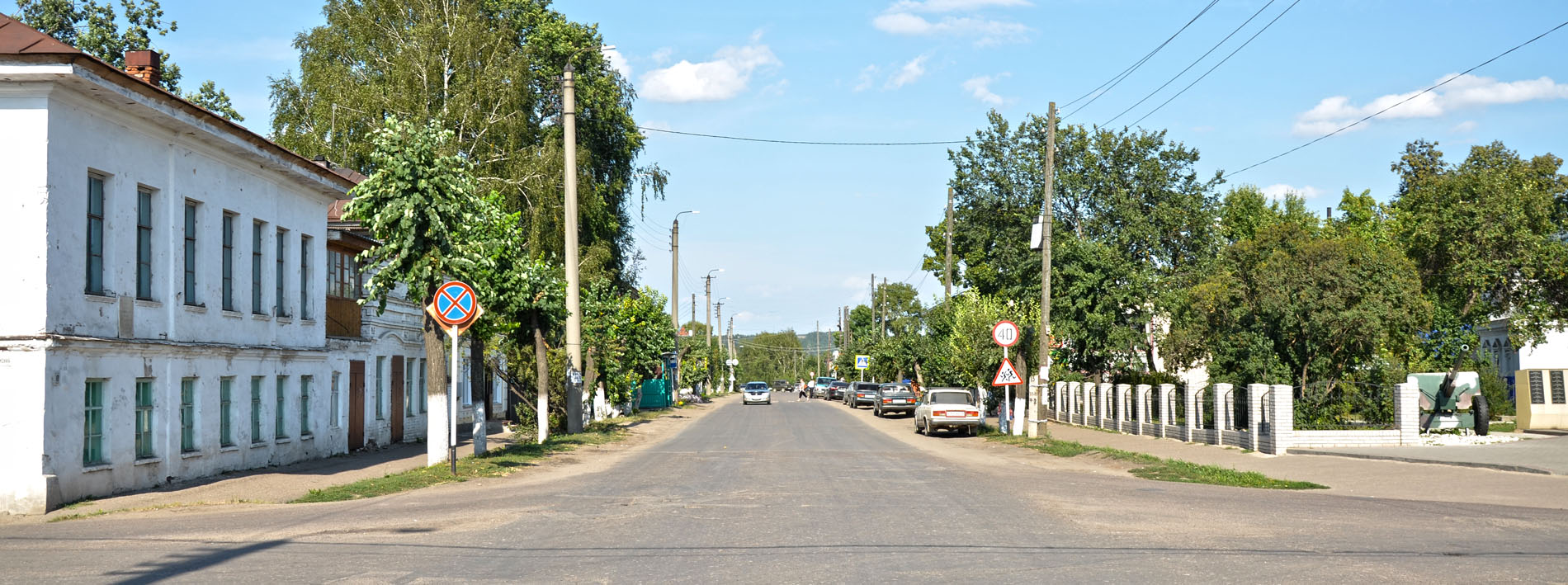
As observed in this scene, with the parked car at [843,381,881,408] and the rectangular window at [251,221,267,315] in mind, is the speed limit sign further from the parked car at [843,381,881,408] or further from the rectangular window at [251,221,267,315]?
the parked car at [843,381,881,408]

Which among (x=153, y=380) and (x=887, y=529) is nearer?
(x=887, y=529)

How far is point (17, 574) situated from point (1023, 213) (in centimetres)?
4626

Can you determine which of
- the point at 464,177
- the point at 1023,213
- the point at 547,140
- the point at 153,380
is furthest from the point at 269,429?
the point at 1023,213

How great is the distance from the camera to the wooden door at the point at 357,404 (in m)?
27.2

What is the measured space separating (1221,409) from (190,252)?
21.2 metres

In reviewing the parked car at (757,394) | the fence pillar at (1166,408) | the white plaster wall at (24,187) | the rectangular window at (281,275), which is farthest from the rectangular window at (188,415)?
the parked car at (757,394)

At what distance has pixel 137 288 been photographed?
58.1 ft

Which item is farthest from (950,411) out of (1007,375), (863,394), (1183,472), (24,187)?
(863,394)

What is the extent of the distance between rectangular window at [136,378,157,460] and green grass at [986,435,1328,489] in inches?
609

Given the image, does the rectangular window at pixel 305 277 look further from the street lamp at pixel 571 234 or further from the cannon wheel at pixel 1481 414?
the cannon wheel at pixel 1481 414

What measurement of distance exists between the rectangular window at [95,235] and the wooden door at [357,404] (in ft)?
34.8

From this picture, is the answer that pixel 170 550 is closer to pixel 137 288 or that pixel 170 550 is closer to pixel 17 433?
pixel 17 433

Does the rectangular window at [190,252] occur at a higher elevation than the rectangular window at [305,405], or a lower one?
higher

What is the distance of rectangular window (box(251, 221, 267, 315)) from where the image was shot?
22.1 m
